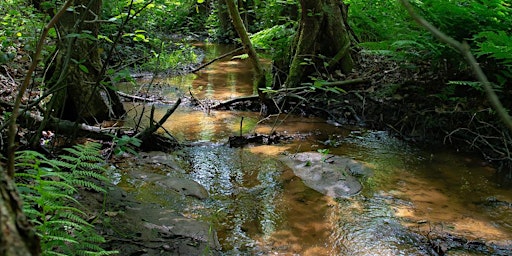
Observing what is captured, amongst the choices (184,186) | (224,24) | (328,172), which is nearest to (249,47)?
(328,172)

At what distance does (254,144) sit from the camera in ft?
20.5

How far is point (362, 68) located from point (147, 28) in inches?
352

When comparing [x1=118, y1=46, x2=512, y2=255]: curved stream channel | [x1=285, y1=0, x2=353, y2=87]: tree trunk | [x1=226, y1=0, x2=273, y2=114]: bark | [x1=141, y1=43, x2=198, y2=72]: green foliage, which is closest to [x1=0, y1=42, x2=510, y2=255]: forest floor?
[x1=118, y1=46, x2=512, y2=255]: curved stream channel

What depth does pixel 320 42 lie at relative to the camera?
322 inches

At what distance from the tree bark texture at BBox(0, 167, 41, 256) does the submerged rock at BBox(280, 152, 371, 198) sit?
12.8 feet

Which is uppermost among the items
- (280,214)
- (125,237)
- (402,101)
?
(402,101)

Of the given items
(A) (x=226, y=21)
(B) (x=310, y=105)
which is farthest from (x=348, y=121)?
(A) (x=226, y=21)

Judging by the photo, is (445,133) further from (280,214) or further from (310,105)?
(280,214)

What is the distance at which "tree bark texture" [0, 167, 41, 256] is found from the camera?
2.51 ft

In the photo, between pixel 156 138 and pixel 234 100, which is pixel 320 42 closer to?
pixel 234 100

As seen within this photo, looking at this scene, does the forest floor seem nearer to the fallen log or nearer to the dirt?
the fallen log

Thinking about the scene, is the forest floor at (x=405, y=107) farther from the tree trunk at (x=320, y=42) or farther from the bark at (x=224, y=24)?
Answer: the bark at (x=224, y=24)

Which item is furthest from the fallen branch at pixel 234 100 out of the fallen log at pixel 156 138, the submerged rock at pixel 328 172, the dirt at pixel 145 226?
the dirt at pixel 145 226

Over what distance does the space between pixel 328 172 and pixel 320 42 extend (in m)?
3.92
